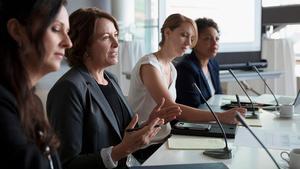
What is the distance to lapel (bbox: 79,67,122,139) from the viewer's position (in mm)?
1474

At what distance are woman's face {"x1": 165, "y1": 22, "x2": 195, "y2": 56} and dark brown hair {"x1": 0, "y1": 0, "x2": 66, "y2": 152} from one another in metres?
1.42

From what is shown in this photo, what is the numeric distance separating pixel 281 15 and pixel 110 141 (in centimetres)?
288

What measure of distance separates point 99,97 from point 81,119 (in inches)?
5.9

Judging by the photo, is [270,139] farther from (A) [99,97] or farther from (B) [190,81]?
(B) [190,81]

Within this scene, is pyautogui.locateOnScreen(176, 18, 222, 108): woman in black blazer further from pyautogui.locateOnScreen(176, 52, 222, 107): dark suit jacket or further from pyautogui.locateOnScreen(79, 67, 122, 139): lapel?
pyautogui.locateOnScreen(79, 67, 122, 139): lapel

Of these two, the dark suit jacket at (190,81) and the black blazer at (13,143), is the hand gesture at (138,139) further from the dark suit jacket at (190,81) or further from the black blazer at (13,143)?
the dark suit jacket at (190,81)

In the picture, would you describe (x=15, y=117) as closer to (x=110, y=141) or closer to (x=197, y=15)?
(x=110, y=141)

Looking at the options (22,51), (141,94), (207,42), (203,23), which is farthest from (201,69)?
(22,51)

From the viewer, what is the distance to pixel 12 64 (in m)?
0.82

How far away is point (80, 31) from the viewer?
4.96 ft

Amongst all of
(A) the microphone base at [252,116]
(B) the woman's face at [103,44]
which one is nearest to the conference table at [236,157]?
(A) the microphone base at [252,116]

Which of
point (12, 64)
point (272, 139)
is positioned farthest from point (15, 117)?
point (272, 139)

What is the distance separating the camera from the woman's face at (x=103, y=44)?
1.55 meters

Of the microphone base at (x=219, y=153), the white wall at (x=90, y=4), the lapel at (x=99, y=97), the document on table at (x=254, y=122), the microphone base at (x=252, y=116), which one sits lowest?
the document on table at (x=254, y=122)
